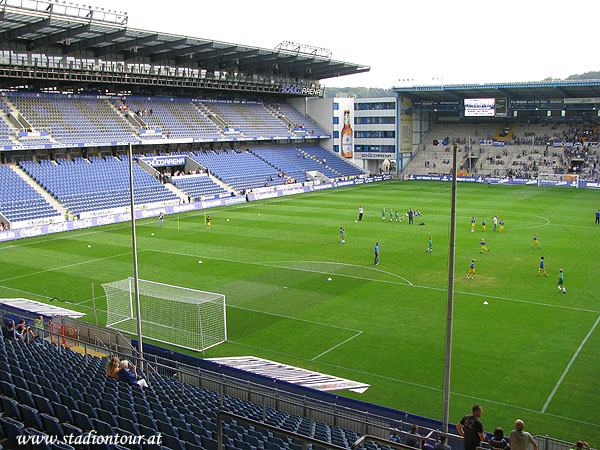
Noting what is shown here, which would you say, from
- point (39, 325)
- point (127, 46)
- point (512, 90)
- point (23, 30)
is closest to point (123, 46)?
point (127, 46)

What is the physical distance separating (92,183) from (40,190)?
5651 millimetres

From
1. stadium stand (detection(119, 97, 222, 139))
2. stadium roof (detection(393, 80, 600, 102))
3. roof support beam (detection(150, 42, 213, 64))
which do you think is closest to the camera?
roof support beam (detection(150, 42, 213, 64))

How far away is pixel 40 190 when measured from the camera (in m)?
53.5

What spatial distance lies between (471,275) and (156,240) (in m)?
24.2

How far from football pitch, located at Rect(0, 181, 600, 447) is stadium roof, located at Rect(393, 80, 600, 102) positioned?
27764 millimetres

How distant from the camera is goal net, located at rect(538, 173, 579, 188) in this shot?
77.2 m

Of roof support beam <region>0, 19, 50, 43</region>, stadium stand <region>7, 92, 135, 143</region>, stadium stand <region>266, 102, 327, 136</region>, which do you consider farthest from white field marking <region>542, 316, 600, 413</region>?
stadium stand <region>266, 102, 327, 136</region>

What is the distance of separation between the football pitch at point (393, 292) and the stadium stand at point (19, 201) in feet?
13.5

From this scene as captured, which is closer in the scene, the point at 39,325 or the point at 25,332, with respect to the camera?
the point at 25,332

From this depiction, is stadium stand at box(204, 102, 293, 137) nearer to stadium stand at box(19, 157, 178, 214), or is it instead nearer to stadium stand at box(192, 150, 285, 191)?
stadium stand at box(192, 150, 285, 191)

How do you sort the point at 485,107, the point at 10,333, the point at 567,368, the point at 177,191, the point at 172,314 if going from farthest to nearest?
the point at 485,107, the point at 177,191, the point at 172,314, the point at 567,368, the point at 10,333

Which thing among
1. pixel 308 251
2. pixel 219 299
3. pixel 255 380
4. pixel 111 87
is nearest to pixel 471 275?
pixel 308 251

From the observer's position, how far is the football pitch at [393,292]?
19.1 m

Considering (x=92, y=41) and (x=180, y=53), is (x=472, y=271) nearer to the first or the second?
(x=92, y=41)
